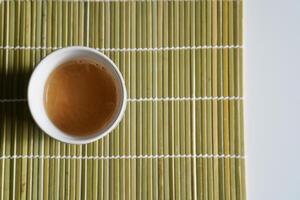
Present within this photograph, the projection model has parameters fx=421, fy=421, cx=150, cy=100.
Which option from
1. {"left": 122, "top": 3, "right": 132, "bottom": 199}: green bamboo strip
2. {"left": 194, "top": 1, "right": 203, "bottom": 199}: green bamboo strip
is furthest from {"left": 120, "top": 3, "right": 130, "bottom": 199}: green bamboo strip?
{"left": 194, "top": 1, "right": 203, "bottom": 199}: green bamboo strip

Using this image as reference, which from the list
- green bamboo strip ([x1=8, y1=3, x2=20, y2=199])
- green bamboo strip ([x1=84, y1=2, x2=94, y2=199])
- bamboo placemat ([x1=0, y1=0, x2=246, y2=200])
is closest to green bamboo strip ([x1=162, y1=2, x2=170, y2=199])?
bamboo placemat ([x1=0, y1=0, x2=246, y2=200])

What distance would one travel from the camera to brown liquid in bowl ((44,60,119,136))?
1.86ft

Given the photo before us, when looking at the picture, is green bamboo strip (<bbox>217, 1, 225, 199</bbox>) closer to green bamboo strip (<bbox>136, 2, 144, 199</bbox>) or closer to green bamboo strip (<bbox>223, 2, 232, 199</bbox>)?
green bamboo strip (<bbox>223, 2, 232, 199</bbox>)

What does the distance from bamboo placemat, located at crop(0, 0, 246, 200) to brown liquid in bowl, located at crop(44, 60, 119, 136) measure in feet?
0.19

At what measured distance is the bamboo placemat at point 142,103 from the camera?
613mm

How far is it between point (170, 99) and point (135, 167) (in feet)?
0.37

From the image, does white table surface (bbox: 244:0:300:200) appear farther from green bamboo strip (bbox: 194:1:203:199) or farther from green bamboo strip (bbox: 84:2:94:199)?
green bamboo strip (bbox: 84:2:94:199)

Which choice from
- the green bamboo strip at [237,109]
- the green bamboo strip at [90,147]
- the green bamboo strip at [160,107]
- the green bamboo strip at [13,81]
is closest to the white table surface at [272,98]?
the green bamboo strip at [237,109]

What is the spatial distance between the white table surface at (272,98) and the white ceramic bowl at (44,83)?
0.70ft

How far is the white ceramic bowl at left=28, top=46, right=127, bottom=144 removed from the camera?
1.78ft

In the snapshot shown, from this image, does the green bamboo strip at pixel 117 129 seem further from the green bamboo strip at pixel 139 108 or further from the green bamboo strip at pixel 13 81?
the green bamboo strip at pixel 13 81

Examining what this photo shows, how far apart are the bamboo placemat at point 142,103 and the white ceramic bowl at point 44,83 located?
59mm

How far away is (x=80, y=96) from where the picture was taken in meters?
0.58

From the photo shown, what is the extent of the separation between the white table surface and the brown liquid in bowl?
8.6 inches
